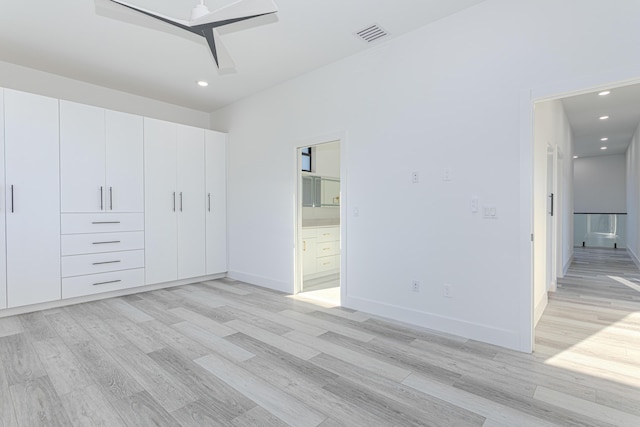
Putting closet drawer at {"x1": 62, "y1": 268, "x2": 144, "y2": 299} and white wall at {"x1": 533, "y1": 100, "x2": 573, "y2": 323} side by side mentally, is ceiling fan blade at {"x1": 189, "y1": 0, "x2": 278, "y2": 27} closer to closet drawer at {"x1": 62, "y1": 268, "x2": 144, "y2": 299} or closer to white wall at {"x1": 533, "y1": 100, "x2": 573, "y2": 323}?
white wall at {"x1": 533, "y1": 100, "x2": 573, "y2": 323}

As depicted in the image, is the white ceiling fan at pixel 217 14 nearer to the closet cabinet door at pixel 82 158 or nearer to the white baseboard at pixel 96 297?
the closet cabinet door at pixel 82 158

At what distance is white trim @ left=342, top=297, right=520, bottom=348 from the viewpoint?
2.56 meters

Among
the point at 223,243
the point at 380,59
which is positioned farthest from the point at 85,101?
the point at 380,59

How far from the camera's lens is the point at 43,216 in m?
3.50

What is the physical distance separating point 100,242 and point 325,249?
3.14 meters

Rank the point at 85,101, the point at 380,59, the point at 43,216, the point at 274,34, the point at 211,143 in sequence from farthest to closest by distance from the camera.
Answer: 1. the point at 211,143
2. the point at 85,101
3. the point at 43,216
4. the point at 380,59
5. the point at 274,34

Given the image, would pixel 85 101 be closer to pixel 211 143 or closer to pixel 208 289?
pixel 211 143

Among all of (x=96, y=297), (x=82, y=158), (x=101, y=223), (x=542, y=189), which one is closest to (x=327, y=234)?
(x=542, y=189)

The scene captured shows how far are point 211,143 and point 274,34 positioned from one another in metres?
2.41

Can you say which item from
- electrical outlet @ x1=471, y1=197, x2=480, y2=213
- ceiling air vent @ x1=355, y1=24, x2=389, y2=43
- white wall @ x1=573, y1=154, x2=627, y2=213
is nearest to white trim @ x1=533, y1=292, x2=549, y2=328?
electrical outlet @ x1=471, y1=197, x2=480, y2=213

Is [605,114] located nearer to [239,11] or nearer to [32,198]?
[239,11]

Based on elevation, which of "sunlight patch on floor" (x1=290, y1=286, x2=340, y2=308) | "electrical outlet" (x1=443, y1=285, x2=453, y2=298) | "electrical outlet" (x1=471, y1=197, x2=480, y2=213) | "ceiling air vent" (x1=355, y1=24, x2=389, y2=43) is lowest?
"sunlight patch on floor" (x1=290, y1=286, x2=340, y2=308)

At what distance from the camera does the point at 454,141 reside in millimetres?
2801

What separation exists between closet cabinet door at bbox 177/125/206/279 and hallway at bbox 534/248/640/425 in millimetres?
4311
